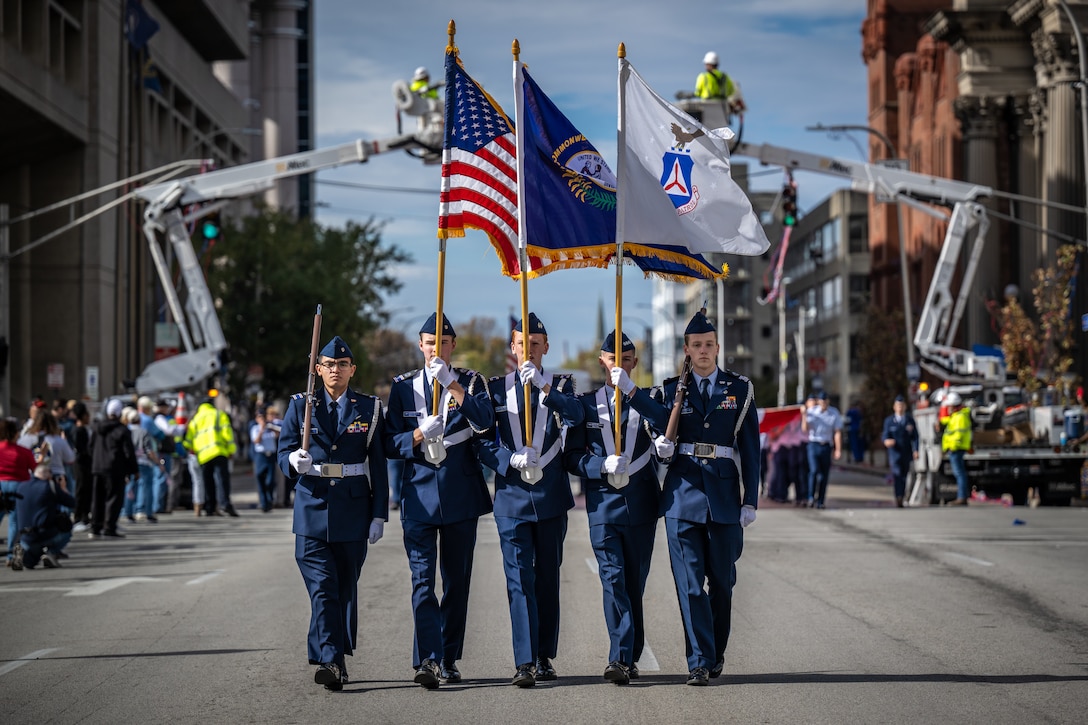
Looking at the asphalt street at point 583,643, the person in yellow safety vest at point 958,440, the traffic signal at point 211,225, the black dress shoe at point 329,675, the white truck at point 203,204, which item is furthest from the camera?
the traffic signal at point 211,225

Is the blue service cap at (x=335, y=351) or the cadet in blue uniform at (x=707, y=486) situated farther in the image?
the blue service cap at (x=335, y=351)

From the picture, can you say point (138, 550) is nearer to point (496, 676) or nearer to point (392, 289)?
point (496, 676)

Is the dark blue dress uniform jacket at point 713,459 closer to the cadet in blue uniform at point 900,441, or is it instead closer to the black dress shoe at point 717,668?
the black dress shoe at point 717,668

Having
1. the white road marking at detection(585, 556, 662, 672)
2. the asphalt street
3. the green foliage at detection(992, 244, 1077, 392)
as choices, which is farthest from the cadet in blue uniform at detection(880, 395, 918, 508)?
the white road marking at detection(585, 556, 662, 672)

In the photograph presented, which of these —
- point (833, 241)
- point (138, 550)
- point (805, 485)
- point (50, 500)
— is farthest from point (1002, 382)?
point (833, 241)

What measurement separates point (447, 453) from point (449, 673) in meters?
1.30

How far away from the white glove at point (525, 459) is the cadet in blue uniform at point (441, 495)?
10.8 inches

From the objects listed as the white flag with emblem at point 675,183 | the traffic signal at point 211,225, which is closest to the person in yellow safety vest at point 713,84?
the traffic signal at point 211,225

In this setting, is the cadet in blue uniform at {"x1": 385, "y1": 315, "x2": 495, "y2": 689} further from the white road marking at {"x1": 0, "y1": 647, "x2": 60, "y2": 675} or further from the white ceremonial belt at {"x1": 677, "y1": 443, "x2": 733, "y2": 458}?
the white road marking at {"x1": 0, "y1": 647, "x2": 60, "y2": 675}

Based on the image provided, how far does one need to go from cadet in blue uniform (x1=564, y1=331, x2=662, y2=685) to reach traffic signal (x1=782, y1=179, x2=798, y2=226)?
2588cm

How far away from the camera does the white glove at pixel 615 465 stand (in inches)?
378

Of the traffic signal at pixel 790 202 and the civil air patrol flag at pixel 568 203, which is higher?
the traffic signal at pixel 790 202

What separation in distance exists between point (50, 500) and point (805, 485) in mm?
16063

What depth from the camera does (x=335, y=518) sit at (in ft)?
31.8
